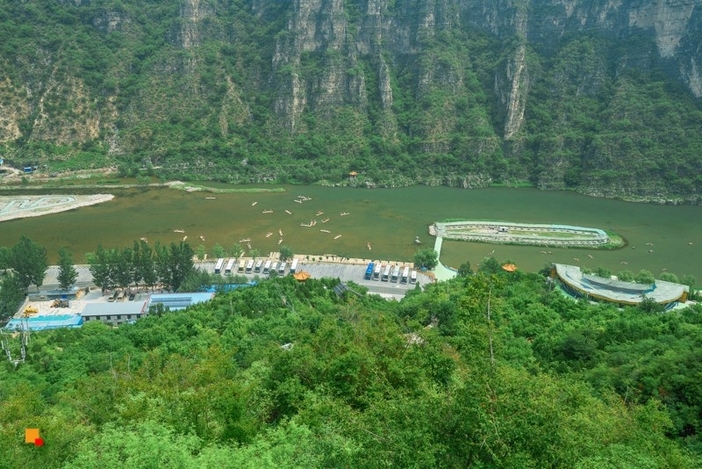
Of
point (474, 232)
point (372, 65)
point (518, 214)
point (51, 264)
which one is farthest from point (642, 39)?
point (51, 264)

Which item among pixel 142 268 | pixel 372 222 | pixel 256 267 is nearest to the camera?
pixel 142 268

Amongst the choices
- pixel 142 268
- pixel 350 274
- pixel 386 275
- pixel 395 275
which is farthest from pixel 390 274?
pixel 142 268

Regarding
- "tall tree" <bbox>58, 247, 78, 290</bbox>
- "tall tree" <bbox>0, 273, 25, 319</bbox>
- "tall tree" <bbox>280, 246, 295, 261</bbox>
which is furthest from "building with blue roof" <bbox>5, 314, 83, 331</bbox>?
"tall tree" <bbox>280, 246, 295, 261</bbox>

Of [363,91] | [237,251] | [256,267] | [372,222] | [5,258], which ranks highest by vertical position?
[363,91]

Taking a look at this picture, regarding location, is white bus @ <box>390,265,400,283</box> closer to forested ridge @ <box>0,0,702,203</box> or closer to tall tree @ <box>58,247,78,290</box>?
tall tree @ <box>58,247,78,290</box>

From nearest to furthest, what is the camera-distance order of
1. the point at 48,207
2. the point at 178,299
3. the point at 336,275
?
the point at 178,299 → the point at 336,275 → the point at 48,207

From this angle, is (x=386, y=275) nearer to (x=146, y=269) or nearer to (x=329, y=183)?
(x=146, y=269)

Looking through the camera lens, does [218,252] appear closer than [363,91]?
Yes
